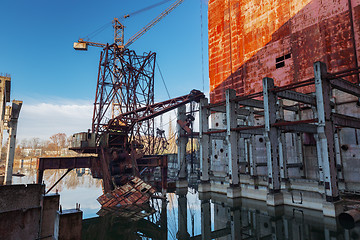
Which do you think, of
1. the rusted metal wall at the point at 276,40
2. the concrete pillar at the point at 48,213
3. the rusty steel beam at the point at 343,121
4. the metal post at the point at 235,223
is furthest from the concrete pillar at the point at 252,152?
the concrete pillar at the point at 48,213

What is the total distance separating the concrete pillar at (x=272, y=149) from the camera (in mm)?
16297

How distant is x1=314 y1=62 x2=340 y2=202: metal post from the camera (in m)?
13.4

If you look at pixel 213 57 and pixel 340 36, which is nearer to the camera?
pixel 340 36

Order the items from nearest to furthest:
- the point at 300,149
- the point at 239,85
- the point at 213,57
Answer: the point at 300,149 < the point at 239,85 < the point at 213,57

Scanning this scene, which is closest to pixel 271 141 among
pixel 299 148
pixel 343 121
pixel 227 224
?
pixel 343 121

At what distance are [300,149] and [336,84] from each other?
9911 mm

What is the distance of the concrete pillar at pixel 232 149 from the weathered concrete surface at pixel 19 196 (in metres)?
13.8

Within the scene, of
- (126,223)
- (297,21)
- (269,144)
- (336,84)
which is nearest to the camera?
(126,223)

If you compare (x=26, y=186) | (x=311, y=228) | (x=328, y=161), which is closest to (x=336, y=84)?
(x=328, y=161)

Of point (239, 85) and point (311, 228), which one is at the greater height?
point (239, 85)

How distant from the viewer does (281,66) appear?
26062 millimetres

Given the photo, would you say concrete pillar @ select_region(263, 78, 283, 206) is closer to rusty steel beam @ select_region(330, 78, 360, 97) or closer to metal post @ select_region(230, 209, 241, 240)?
metal post @ select_region(230, 209, 241, 240)

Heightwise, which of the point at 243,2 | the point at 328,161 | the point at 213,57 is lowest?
the point at 328,161

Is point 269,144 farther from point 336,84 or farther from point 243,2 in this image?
point 243,2
